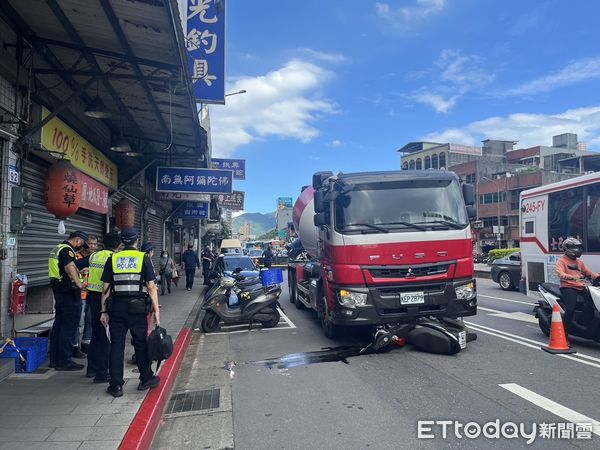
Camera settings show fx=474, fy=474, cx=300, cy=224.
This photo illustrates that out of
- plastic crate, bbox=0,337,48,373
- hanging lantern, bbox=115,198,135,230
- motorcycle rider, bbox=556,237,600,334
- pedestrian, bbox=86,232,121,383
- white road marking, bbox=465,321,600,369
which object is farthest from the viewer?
hanging lantern, bbox=115,198,135,230

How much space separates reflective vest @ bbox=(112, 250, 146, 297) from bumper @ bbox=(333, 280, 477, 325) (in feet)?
10.3

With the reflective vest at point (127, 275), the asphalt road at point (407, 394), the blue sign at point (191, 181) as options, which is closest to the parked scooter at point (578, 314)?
the asphalt road at point (407, 394)

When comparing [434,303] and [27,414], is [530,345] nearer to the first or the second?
[434,303]

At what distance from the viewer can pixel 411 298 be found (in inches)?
278

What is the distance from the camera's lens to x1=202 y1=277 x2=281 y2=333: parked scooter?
979 cm

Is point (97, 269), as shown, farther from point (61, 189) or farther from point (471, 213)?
point (471, 213)

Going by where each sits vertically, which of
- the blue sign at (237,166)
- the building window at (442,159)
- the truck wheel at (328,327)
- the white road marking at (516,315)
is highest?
the building window at (442,159)

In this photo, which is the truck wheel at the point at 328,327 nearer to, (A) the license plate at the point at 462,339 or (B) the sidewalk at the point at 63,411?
(A) the license plate at the point at 462,339

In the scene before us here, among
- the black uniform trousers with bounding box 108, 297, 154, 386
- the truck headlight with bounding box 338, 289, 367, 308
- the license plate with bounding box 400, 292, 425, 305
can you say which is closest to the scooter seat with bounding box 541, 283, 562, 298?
the license plate with bounding box 400, 292, 425, 305

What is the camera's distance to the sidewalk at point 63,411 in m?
3.96

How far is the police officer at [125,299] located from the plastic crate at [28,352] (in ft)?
4.85

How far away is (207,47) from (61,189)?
6.32 meters

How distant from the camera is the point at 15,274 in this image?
6793 mm

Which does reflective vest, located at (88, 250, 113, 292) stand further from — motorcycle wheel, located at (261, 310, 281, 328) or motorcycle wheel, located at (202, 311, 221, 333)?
motorcycle wheel, located at (261, 310, 281, 328)
